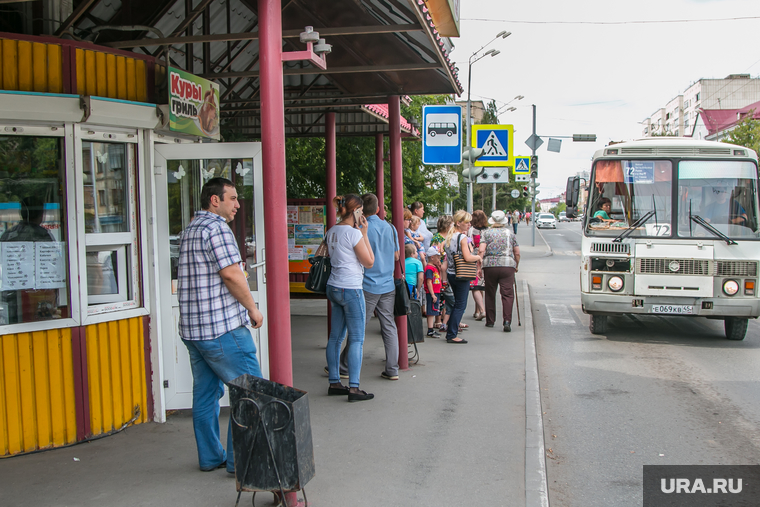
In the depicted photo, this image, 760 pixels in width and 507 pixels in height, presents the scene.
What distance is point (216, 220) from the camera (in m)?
4.05

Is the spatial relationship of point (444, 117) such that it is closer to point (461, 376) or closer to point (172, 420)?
point (461, 376)

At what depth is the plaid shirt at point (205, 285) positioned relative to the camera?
3980mm

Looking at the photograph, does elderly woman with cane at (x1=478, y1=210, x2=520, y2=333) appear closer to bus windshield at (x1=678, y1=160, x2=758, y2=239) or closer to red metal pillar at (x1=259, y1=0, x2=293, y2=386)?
bus windshield at (x1=678, y1=160, x2=758, y2=239)

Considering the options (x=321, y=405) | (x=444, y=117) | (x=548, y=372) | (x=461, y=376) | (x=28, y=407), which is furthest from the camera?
(x=444, y=117)

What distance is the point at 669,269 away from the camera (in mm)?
9461

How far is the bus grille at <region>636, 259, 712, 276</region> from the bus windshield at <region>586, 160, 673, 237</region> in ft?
1.41

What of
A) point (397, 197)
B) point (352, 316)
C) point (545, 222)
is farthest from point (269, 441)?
point (545, 222)

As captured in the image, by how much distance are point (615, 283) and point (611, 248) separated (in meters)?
0.50

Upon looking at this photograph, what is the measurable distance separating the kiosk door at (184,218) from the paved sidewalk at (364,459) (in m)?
0.47

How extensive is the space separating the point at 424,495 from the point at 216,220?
2.07 meters

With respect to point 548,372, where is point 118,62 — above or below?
above

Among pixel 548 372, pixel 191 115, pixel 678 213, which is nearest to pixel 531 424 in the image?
pixel 548 372

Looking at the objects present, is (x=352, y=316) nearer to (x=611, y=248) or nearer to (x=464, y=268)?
(x=464, y=268)

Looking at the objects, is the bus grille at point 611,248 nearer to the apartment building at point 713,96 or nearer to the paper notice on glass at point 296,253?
the paper notice on glass at point 296,253
